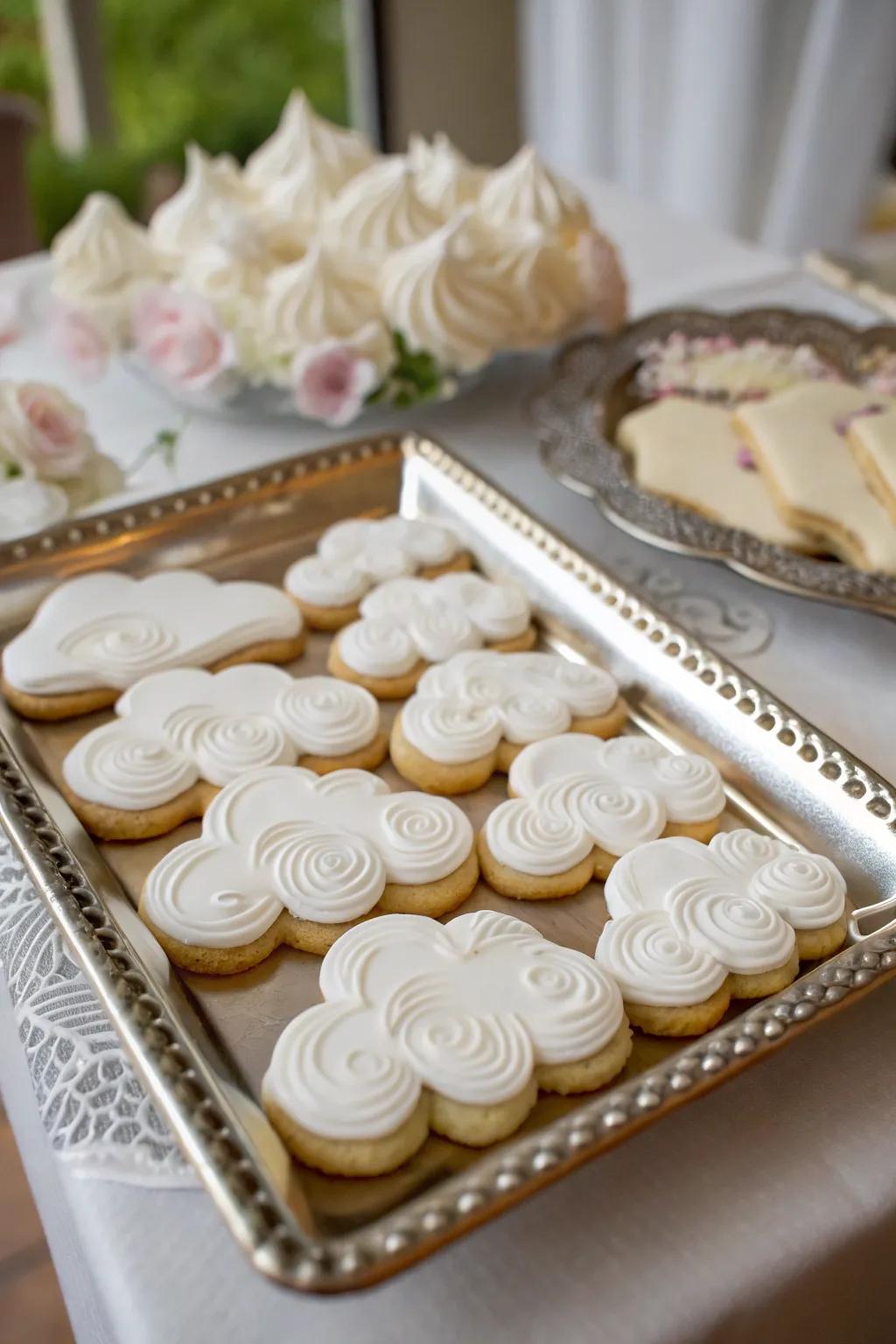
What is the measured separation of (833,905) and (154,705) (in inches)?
17.9

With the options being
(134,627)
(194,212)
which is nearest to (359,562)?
(134,627)

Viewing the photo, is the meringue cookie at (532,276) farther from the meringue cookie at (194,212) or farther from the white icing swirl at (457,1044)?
the white icing swirl at (457,1044)

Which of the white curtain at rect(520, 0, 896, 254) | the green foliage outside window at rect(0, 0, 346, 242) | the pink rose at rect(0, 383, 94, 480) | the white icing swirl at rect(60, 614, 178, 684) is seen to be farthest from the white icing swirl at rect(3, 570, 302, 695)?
the green foliage outside window at rect(0, 0, 346, 242)

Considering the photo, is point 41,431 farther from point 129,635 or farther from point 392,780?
point 392,780

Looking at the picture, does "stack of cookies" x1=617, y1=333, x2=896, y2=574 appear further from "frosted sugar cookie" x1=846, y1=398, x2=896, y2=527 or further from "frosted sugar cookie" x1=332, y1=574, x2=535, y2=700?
"frosted sugar cookie" x1=332, y1=574, x2=535, y2=700

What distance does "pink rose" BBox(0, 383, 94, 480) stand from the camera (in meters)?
1.00

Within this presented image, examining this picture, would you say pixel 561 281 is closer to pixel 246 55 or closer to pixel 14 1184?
pixel 14 1184

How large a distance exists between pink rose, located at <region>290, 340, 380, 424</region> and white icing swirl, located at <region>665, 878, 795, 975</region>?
2.03 ft

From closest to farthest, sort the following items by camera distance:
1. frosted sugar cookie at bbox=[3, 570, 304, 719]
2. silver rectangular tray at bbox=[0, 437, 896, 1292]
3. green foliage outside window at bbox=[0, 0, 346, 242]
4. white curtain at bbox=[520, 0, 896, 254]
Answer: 1. silver rectangular tray at bbox=[0, 437, 896, 1292]
2. frosted sugar cookie at bbox=[3, 570, 304, 719]
3. white curtain at bbox=[520, 0, 896, 254]
4. green foliage outside window at bbox=[0, 0, 346, 242]

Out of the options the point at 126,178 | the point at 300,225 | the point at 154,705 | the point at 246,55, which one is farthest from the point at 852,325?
the point at 246,55

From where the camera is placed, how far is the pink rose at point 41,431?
1003mm

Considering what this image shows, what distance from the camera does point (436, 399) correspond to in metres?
1.23

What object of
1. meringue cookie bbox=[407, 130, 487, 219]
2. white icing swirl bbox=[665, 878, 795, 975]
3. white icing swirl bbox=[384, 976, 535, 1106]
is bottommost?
white icing swirl bbox=[665, 878, 795, 975]

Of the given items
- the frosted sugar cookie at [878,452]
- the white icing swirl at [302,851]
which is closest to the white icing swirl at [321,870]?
the white icing swirl at [302,851]
